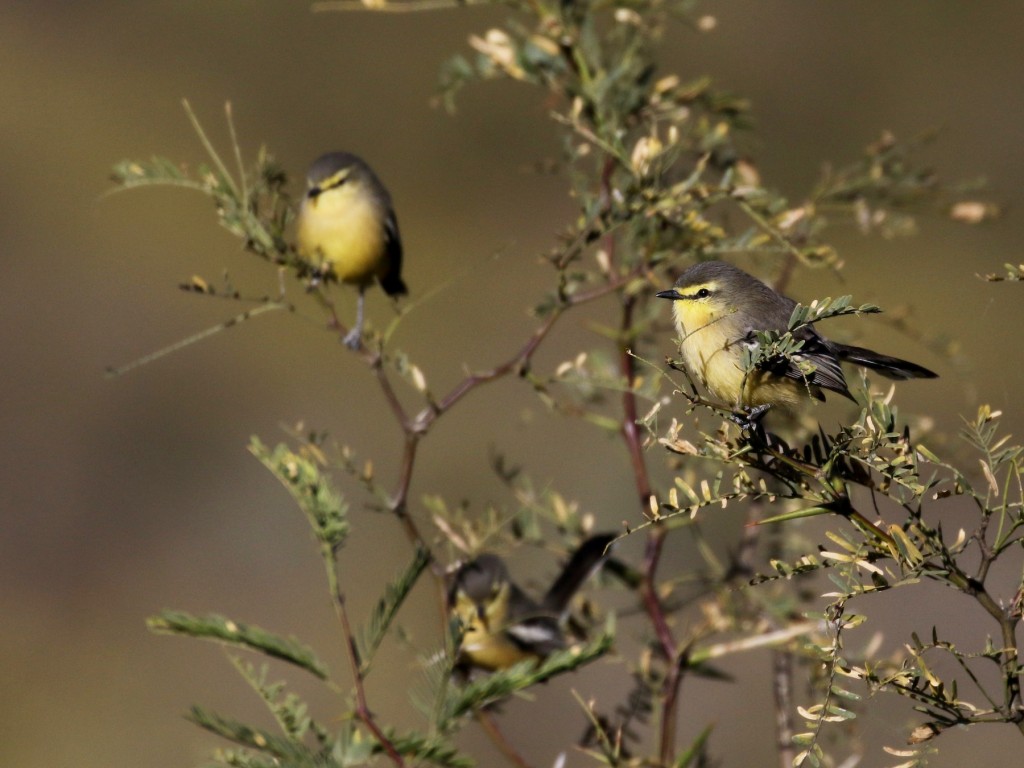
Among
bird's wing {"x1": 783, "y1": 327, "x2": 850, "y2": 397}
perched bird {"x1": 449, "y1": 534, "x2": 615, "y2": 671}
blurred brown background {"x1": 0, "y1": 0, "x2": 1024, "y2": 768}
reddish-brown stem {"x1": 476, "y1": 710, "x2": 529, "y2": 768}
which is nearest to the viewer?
reddish-brown stem {"x1": 476, "y1": 710, "x2": 529, "y2": 768}

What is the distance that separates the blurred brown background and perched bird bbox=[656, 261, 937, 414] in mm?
4237

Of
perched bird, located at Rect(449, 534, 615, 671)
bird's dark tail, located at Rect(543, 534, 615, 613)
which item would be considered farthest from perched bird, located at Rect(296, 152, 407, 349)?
bird's dark tail, located at Rect(543, 534, 615, 613)

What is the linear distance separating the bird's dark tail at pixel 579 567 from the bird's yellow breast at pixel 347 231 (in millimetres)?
1958

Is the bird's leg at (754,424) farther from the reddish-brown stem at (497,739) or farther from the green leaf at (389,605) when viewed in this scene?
the reddish-brown stem at (497,739)

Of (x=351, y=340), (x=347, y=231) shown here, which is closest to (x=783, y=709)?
(x=351, y=340)

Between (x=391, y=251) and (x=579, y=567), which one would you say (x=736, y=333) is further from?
(x=391, y=251)

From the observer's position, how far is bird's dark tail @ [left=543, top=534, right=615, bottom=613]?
216 centimetres

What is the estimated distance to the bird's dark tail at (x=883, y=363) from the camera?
7.00 ft

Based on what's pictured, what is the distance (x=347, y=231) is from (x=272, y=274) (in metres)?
5.69

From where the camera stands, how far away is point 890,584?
1.20 meters

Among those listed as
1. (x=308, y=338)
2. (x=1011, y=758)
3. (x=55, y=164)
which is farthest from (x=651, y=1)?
(x=55, y=164)

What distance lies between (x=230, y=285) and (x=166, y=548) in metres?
7.01

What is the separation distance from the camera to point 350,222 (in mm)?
4266

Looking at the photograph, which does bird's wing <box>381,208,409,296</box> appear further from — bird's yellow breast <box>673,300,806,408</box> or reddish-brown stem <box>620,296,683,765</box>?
reddish-brown stem <box>620,296,683,765</box>
